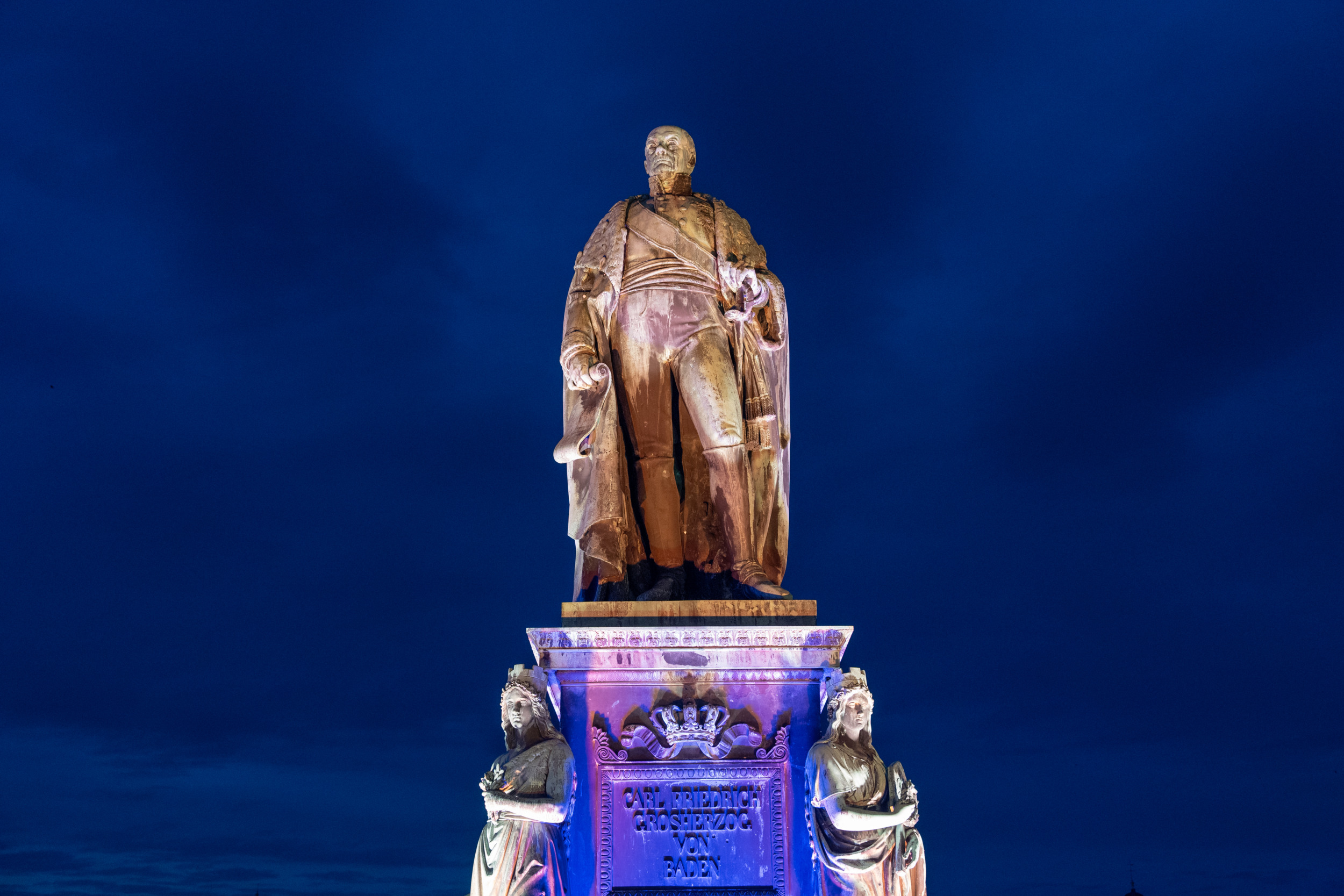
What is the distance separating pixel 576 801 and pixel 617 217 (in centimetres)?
455

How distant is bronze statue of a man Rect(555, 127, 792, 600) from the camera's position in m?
10.1

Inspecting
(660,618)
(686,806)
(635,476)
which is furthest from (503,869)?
(635,476)

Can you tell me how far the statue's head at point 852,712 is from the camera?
8625 mm

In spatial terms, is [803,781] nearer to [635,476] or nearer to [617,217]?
[635,476]

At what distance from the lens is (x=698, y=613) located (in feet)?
30.3

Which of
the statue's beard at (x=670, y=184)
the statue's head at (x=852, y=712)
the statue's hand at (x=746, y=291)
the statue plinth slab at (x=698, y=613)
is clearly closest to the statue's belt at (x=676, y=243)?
the statue's hand at (x=746, y=291)

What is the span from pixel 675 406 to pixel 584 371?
0.85 m

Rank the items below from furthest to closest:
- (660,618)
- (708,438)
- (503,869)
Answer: (708,438)
(660,618)
(503,869)

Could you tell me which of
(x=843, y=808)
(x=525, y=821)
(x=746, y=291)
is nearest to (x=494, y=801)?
(x=525, y=821)

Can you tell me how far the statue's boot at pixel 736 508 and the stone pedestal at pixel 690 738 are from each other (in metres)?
0.65

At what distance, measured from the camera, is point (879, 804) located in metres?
8.48

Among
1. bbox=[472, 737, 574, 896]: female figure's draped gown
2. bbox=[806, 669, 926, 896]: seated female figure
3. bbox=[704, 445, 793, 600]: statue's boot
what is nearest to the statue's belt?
bbox=[704, 445, 793, 600]: statue's boot

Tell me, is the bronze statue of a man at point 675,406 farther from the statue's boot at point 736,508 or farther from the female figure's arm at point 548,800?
the female figure's arm at point 548,800

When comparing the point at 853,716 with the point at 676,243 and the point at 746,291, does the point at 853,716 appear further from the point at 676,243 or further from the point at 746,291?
the point at 676,243
